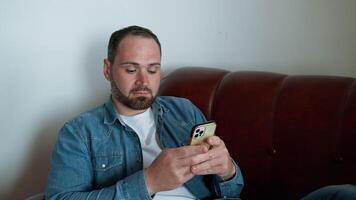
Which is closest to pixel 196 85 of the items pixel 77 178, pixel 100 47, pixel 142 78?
pixel 142 78

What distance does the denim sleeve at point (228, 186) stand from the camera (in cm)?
106

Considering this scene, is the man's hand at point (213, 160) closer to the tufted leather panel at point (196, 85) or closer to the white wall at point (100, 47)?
the tufted leather panel at point (196, 85)

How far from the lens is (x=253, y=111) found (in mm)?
1192

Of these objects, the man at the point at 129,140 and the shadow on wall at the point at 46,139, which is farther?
the shadow on wall at the point at 46,139

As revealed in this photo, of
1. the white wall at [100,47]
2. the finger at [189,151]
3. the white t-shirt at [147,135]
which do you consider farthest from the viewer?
the white wall at [100,47]

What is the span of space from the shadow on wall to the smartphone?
657mm

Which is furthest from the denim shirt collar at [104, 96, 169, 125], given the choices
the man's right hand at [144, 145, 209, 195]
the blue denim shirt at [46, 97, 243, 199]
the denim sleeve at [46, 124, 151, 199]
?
the man's right hand at [144, 145, 209, 195]

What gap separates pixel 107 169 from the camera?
1.07 metres

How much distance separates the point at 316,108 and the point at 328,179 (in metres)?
0.20

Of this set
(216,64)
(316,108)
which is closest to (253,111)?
(316,108)

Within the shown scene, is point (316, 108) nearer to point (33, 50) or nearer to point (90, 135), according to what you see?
point (90, 135)

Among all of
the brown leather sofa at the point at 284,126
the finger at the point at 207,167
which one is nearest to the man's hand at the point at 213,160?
the finger at the point at 207,167

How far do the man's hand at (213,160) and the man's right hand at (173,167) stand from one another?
0.01 meters

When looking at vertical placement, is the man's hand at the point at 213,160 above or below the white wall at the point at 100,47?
below
